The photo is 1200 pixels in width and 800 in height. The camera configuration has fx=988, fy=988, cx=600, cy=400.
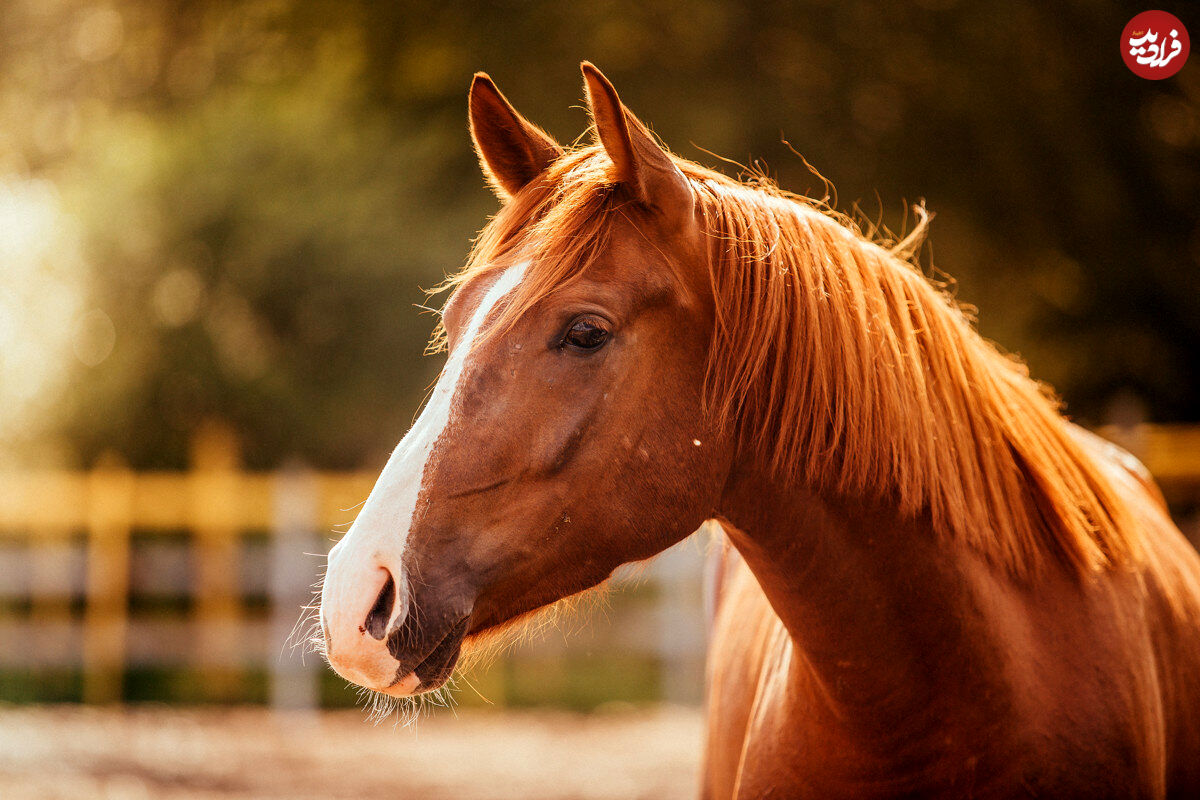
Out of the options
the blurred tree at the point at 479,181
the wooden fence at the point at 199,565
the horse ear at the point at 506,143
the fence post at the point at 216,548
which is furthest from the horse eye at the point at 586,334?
the fence post at the point at 216,548

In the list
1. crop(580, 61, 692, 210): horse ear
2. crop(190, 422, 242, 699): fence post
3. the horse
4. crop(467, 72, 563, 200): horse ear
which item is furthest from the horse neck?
crop(190, 422, 242, 699): fence post

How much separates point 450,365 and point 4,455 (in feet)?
39.1

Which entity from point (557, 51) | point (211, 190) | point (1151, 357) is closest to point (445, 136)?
point (557, 51)

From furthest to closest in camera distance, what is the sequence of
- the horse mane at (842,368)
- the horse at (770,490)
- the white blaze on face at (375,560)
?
the horse mane at (842,368) < the horse at (770,490) < the white blaze on face at (375,560)

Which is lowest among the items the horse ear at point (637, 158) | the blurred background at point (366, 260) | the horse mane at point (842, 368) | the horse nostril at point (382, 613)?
the horse nostril at point (382, 613)

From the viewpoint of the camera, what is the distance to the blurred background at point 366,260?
9914 millimetres

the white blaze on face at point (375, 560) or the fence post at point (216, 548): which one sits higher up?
the fence post at point (216, 548)

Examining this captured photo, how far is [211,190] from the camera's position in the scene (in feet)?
35.1

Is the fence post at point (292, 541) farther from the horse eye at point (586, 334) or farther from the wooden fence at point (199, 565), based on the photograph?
the horse eye at point (586, 334)

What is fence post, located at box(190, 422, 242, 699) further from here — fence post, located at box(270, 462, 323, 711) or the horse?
the horse

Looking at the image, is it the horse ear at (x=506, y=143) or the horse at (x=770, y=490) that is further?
the horse ear at (x=506, y=143)

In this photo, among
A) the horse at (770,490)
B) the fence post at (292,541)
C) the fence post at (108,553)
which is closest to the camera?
the horse at (770,490)

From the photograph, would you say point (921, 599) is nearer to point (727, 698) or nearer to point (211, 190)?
point (727, 698)

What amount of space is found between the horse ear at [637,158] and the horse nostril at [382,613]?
2.84 ft
